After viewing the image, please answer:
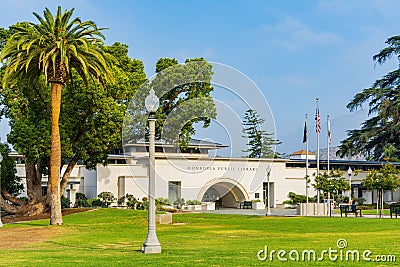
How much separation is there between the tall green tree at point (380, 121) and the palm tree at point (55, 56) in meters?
38.3

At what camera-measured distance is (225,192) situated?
6075 cm

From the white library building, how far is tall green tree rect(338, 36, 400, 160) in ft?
22.7

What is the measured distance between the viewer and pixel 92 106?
39.8 meters

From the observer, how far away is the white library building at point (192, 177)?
54375 millimetres

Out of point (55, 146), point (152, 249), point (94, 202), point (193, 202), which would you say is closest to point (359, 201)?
point (193, 202)

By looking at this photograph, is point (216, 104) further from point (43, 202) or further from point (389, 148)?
point (389, 148)

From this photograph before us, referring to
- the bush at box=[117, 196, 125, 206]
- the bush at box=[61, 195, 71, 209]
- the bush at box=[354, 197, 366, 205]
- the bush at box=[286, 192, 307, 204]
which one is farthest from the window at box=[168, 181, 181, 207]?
the bush at box=[354, 197, 366, 205]

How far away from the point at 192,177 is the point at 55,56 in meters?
28.4

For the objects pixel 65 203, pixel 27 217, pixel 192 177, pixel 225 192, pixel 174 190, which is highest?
pixel 192 177

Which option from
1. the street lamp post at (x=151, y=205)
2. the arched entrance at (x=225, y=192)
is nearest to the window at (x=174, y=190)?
the arched entrance at (x=225, y=192)

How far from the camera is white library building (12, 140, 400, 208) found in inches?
2141

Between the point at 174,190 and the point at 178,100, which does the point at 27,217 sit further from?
the point at 174,190

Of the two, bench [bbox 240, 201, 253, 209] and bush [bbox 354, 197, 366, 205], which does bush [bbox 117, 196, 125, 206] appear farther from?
bush [bbox 354, 197, 366, 205]

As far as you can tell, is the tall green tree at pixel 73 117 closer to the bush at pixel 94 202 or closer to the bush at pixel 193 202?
the bush at pixel 94 202
